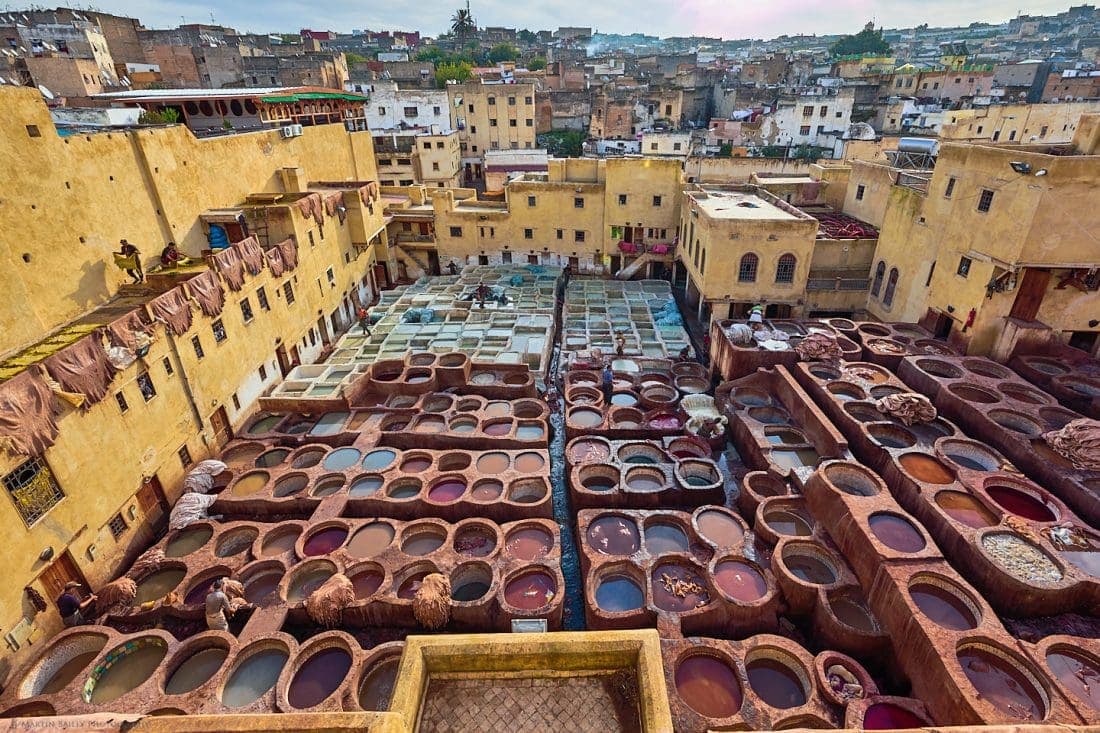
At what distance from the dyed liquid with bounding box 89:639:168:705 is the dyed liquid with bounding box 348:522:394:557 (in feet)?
15.3

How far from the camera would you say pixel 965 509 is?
14.2 meters

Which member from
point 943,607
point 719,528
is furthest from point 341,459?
point 943,607

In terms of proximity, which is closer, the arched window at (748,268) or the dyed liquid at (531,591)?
the dyed liquid at (531,591)

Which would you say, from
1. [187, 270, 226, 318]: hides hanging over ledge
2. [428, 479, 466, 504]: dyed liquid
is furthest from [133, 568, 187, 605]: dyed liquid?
[187, 270, 226, 318]: hides hanging over ledge

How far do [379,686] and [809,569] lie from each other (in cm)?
1113

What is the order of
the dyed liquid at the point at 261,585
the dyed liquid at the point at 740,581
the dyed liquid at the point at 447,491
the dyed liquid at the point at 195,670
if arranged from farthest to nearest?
the dyed liquid at the point at 447,491 < the dyed liquid at the point at 261,585 < the dyed liquid at the point at 740,581 < the dyed liquid at the point at 195,670

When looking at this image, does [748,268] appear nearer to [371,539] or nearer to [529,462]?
[529,462]

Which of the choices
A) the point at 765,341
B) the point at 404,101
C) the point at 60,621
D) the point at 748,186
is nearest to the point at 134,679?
the point at 60,621

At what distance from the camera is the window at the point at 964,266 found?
20344 mm

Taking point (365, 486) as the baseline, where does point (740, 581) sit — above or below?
below

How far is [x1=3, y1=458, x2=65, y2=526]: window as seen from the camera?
1216 cm

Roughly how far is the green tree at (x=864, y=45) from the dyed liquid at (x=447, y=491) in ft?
414

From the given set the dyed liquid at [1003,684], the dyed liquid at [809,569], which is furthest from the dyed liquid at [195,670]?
the dyed liquid at [1003,684]

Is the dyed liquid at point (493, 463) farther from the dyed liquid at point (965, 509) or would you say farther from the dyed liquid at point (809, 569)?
the dyed liquid at point (965, 509)
